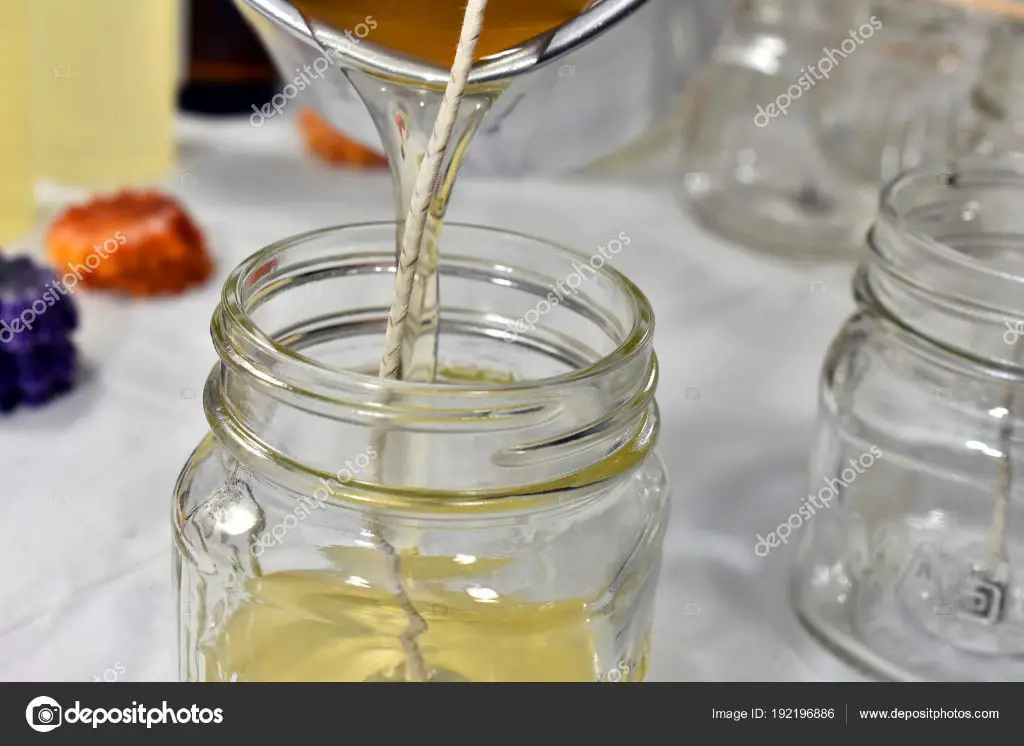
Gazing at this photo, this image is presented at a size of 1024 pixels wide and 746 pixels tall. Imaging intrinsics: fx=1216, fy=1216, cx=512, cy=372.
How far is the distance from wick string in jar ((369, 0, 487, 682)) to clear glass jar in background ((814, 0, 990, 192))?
1.94 ft

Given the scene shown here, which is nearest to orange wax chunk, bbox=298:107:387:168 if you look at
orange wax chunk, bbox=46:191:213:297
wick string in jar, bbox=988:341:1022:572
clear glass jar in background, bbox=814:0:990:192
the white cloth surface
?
the white cloth surface

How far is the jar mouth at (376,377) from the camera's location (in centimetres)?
33

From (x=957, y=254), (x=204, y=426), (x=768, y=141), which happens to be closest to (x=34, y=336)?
(x=204, y=426)

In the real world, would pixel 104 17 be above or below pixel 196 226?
above

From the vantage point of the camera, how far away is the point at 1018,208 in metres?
0.54

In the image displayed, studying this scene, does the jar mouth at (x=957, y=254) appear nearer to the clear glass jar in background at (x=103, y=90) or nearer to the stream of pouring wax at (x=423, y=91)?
the stream of pouring wax at (x=423, y=91)

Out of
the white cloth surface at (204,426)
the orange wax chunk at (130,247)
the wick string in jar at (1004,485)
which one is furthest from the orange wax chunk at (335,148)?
the wick string in jar at (1004,485)

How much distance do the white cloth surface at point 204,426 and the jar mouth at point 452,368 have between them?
0.44 feet
